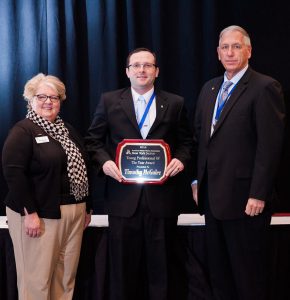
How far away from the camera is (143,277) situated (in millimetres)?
2844

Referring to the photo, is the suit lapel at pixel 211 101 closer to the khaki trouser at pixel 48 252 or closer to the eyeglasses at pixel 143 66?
the eyeglasses at pixel 143 66

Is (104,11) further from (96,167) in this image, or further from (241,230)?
(241,230)

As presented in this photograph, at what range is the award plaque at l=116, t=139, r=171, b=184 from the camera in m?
2.46

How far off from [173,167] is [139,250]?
54cm

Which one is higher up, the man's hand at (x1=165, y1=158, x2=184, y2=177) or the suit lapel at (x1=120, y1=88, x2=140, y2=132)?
the suit lapel at (x1=120, y1=88, x2=140, y2=132)

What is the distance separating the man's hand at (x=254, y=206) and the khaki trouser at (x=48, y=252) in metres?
0.98

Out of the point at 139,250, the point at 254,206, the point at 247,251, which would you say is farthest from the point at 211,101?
the point at 139,250

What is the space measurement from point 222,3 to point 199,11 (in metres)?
0.20

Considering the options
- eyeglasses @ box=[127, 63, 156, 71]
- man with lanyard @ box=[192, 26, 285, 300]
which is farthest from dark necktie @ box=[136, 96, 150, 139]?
man with lanyard @ box=[192, 26, 285, 300]

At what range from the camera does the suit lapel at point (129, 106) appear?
8.24 feet

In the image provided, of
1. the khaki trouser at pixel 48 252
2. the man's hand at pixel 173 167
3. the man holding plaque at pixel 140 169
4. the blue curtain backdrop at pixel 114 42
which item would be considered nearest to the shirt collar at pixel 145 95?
the man holding plaque at pixel 140 169

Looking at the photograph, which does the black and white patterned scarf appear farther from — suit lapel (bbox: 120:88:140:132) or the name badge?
suit lapel (bbox: 120:88:140:132)

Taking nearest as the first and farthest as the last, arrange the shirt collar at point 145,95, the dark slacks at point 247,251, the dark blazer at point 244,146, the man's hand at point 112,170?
the dark blazer at point 244,146
the dark slacks at point 247,251
the man's hand at point 112,170
the shirt collar at point 145,95

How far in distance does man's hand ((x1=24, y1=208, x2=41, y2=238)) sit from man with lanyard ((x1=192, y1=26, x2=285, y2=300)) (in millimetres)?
960
